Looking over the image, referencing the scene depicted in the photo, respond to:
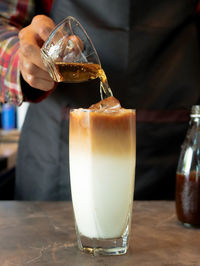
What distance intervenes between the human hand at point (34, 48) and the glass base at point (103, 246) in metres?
0.45

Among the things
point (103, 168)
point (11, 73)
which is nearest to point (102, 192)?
point (103, 168)

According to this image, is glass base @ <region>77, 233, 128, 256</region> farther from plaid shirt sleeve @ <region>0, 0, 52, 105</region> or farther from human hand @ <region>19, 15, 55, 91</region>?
plaid shirt sleeve @ <region>0, 0, 52, 105</region>

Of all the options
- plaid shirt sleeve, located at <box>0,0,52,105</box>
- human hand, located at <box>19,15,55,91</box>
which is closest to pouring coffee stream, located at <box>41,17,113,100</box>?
human hand, located at <box>19,15,55,91</box>

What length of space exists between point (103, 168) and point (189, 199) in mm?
298

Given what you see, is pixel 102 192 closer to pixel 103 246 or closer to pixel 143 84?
pixel 103 246

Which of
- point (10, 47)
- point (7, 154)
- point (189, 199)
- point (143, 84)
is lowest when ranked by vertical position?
point (7, 154)

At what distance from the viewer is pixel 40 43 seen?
1.03m

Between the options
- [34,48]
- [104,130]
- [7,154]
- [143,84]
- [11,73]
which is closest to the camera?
[104,130]

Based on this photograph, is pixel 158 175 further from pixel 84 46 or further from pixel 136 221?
pixel 84 46

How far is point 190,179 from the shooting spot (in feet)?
3.18

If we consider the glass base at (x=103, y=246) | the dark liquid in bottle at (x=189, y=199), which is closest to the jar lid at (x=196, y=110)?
the dark liquid in bottle at (x=189, y=199)

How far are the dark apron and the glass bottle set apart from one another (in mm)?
400

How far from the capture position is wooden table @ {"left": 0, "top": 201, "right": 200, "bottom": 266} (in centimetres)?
73

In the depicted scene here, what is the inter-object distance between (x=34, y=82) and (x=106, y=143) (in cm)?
41
